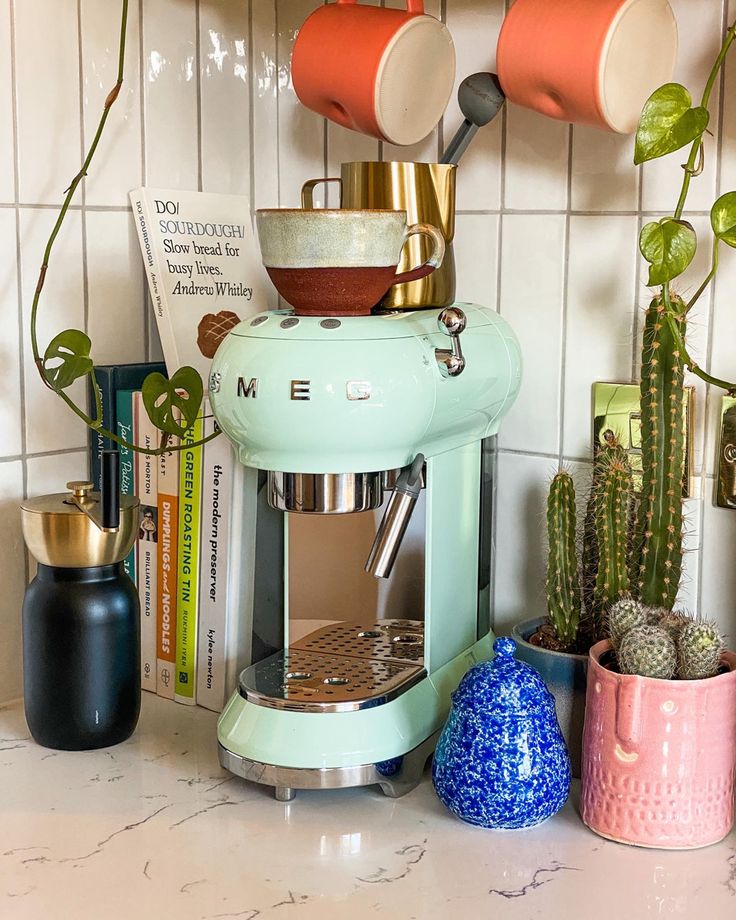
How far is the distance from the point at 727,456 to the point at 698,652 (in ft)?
0.84

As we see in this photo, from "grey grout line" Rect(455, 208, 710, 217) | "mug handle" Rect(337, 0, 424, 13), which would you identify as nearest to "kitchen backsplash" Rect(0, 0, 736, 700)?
"grey grout line" Rect(455, 208, 710, 217)

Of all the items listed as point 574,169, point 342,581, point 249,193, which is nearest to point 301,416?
point 342,581

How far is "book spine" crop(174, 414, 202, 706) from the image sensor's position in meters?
1.14

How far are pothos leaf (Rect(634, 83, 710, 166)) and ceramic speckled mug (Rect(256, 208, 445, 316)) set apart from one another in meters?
0.20

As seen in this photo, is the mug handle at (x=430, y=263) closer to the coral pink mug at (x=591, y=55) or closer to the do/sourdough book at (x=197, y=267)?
the coral pink mug at (x=591, y=55)

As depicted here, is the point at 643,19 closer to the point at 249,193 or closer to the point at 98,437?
the point at 249,193

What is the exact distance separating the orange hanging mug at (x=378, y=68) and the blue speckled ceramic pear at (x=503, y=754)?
1.73 feet

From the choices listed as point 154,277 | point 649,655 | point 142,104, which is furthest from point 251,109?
point 649,655

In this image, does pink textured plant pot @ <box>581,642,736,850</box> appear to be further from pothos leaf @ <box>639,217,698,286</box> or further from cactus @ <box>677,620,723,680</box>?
pothos leaf @ <box>639,217,698,286</box>

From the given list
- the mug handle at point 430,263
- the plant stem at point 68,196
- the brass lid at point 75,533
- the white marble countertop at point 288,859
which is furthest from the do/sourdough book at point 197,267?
the white marble countertop at point 288,859

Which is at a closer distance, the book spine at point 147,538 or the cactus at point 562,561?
the cactus at point 562,561

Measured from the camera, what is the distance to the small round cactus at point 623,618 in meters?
0.92

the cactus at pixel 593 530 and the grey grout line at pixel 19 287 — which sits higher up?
the grey grout line at pixel 19 287

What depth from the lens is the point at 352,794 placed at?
98 centimetres
